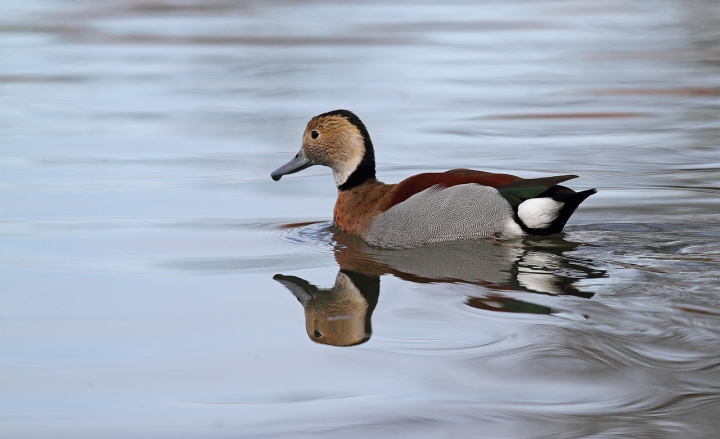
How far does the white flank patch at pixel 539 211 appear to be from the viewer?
6891 mm

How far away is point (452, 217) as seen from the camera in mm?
7090

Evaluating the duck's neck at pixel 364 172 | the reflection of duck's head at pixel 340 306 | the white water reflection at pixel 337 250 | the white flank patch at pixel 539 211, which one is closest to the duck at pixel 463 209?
the white flank patch at pixel 539 211

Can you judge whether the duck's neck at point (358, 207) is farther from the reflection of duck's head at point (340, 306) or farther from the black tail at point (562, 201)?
the black tail at point (562, 201)

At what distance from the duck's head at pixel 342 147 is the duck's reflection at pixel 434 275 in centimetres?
54

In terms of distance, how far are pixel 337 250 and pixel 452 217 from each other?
78cm

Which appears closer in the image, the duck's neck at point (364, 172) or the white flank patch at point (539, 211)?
the white flank patch at point (539, 211)

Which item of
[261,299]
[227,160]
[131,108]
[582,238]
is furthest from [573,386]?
[131,108]

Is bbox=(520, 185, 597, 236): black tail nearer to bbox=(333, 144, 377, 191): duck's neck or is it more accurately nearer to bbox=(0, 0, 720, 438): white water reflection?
bbox=(0, 0, 720, 438): white water reflection

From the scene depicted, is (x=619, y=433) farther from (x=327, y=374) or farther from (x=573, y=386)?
(x=327, y=374)

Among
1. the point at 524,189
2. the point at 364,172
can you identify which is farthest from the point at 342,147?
the point at 524,189

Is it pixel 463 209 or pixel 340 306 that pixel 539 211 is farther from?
pixel 340 306

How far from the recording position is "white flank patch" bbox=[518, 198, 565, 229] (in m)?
6.89

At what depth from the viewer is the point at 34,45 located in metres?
16.5

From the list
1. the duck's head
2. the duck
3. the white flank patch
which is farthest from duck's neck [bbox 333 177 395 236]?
the white flank patch
